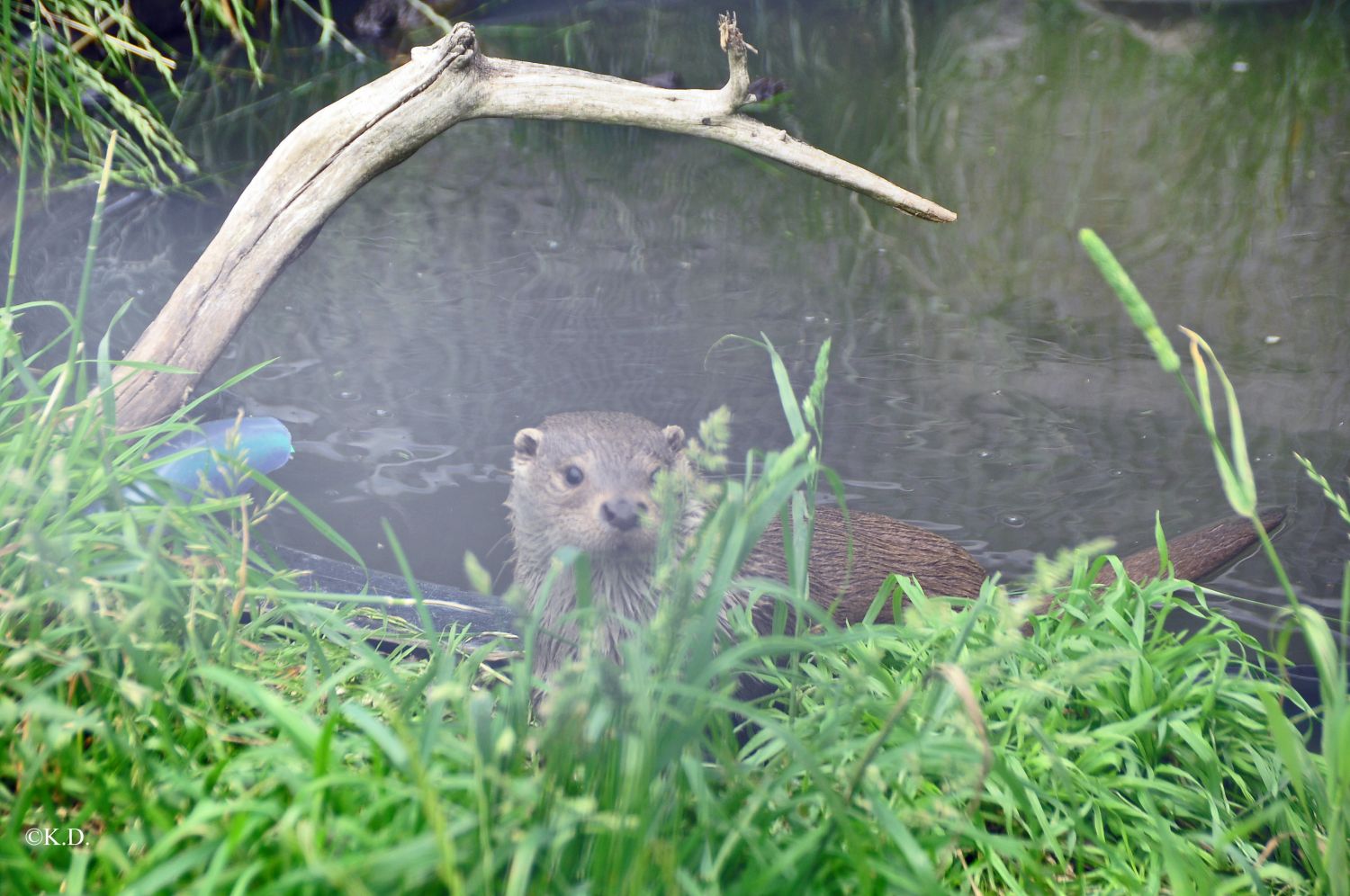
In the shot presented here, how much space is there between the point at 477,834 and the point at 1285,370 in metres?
3.50

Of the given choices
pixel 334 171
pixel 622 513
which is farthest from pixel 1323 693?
pixel 334 171

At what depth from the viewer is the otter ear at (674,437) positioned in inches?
84.8

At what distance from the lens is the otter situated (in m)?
1.92

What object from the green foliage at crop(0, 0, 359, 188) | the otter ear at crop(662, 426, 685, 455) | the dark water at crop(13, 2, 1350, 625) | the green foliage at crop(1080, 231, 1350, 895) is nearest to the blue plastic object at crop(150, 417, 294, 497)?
the dark water at crop(13, 2, 1350, 625)

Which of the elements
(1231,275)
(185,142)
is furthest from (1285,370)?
(185,142)

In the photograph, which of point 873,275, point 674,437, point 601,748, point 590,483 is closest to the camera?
point 601,748

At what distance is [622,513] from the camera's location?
5.98ft

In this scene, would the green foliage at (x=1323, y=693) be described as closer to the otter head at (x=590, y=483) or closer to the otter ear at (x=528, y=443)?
the otter head at (x=590, y=483)

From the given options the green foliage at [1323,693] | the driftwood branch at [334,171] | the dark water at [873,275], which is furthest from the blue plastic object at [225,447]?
the green foliage at [1323,693]

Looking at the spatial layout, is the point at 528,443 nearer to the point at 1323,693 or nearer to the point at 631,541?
the point at 631,541

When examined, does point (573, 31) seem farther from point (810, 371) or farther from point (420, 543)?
point (420, 543)

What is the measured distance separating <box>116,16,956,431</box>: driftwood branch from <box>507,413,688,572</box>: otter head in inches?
27.4

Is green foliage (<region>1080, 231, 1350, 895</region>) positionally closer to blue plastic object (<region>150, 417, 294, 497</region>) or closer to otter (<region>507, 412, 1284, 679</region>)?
otter (<region>507, 412, 1284, 679</region>)

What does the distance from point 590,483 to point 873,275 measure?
8.43 feet
